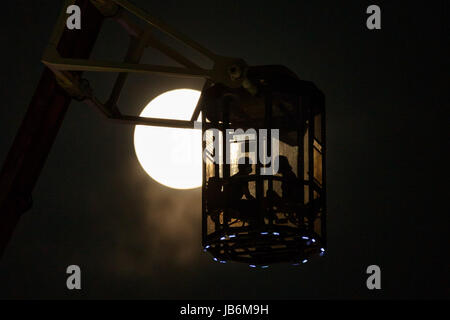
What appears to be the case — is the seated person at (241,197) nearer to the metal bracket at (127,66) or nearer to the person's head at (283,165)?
the person's head at (283,165)

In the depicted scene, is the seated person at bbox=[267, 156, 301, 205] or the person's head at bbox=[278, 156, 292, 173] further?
the person's head at bbox=[278, 156, 292, 173]

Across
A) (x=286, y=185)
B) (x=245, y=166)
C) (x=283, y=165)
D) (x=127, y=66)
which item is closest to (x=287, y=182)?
(x=286, y=185)

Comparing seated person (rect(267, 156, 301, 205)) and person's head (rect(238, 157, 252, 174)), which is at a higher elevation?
person's head (rect(238, 157, 252, 174))

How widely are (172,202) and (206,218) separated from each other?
Result: 5460mm

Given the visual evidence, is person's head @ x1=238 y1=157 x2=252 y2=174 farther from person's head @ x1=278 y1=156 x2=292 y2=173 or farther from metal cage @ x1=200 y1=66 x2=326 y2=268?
person's head @ x1=278 y1=156 x2=292 y2=173

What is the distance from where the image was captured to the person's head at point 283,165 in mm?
9445

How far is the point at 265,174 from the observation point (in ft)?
30.7

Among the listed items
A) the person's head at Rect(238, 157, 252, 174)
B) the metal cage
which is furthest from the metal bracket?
the person's head at Rect(238, 157, 252, 174)

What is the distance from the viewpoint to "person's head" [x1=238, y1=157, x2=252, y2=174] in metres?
9.47

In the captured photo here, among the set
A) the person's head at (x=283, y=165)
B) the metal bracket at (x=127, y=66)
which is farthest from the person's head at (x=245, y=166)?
the metal bracket at (x=127, y=66)

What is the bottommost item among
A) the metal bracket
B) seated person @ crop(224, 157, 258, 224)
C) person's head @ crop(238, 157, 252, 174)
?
seated person @ crop(224, 157, 258, 224)

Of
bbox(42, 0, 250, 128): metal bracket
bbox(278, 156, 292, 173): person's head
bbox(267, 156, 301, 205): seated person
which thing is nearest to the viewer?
bbox(42, 0, 250, 128): metal bracket

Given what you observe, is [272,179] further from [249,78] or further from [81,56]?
[81,56]
